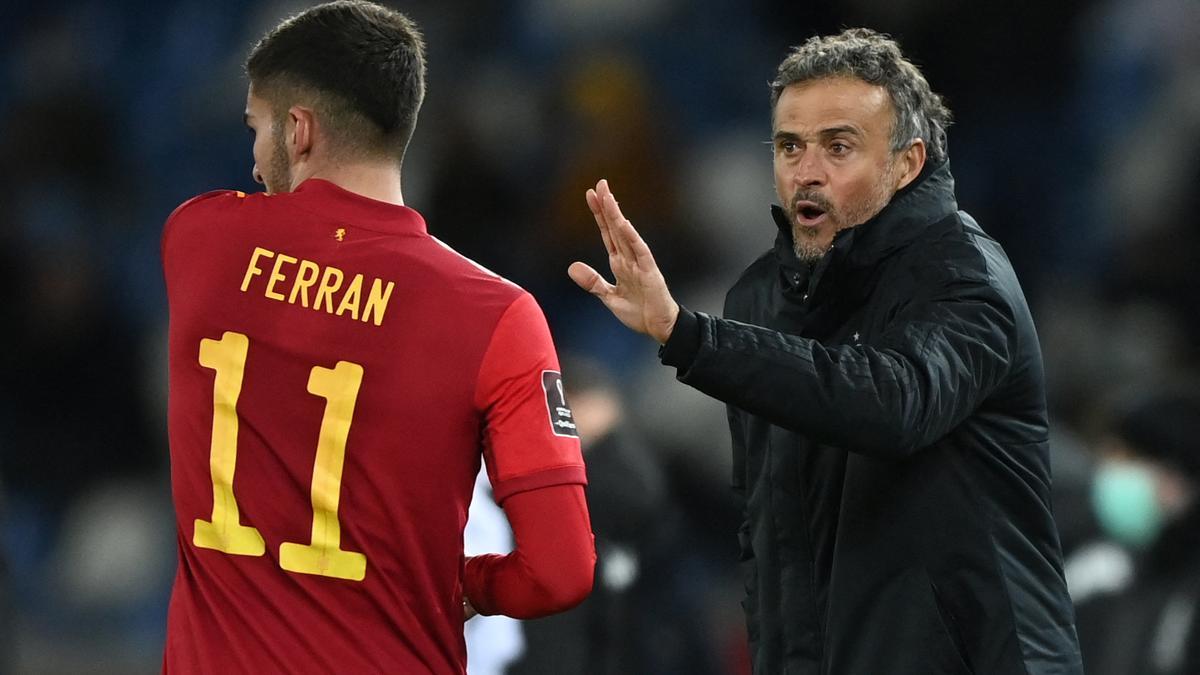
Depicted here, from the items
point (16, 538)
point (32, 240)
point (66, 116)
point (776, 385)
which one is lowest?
point (16, 538)

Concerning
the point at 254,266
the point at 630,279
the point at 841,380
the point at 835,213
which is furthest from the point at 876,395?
the point at 254,266

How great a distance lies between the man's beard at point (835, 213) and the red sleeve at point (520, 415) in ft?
1.71

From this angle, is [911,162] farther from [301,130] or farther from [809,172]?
[301,130]

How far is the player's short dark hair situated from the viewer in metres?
1.63

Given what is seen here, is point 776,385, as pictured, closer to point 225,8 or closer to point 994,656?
point 994,656

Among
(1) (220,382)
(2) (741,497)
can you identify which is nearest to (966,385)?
(2) (741,497)

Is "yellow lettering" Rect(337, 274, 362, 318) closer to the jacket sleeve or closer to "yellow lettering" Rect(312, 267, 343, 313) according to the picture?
"yellow lettering" Rect(312, 267, 343, 313)

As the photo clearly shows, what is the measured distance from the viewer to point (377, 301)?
60.7 inches

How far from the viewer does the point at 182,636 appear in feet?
5.15

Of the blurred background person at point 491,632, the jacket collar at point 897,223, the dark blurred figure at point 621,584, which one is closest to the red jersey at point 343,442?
the jacket collar at point 897,223

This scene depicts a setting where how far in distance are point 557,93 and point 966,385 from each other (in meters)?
4.20

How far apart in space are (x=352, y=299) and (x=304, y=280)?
0.06 m

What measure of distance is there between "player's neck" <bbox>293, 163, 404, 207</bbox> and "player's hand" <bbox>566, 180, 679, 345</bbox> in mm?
232

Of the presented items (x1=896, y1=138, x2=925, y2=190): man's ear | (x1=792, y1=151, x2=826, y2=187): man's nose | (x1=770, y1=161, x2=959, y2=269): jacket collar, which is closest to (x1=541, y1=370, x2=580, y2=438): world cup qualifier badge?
(x1=770, y1=161, x2=959, y2=269): jacket collar
